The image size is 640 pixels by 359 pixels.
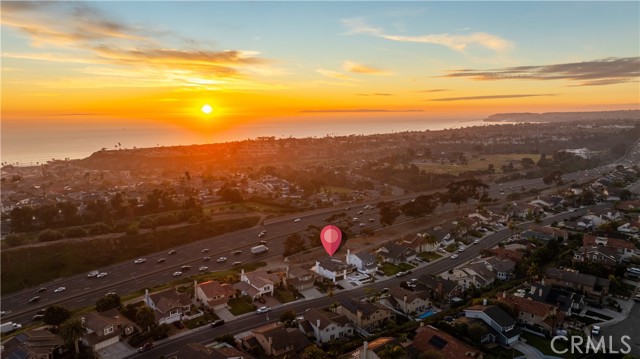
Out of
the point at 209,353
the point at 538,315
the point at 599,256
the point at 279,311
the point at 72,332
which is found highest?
the point at 72,332

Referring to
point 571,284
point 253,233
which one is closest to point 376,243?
point 253,233

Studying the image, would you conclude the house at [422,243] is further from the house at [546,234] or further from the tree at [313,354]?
the tree at [313,354]

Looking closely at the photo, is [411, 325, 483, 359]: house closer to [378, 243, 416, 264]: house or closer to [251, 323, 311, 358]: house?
[251, 323, 311, 358]: house

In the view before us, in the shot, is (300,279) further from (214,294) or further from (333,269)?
(214,294)

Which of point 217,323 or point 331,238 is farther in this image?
point 331,238

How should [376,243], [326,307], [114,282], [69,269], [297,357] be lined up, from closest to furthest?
[297,357]
[326,307]
[114,282]
[69,269]
[376,243]

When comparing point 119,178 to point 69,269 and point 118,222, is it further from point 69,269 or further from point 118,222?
point 69,269

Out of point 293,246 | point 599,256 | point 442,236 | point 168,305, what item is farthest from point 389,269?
point 168,305
